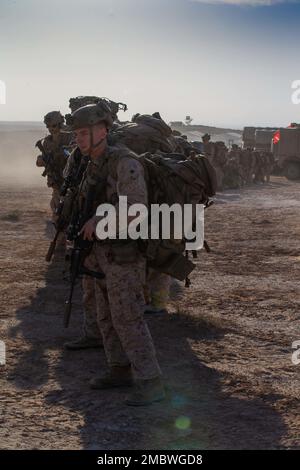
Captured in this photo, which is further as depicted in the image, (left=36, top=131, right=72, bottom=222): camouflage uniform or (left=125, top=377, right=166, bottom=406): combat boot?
(left=36, top=131, right=72, bottom=222): camouflage uniform

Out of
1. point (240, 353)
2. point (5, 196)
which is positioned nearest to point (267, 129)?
point (5, 196)

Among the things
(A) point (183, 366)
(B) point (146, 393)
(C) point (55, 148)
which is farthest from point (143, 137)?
(C) point (55, 148)

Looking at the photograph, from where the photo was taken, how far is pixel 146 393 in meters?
4.43

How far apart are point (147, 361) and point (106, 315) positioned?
0.45 meters

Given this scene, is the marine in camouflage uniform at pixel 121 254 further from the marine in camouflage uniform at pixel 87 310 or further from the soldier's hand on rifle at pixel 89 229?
the marine in camouflage uniform at pixel 87 310

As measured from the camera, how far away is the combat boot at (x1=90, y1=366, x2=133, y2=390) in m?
4.75

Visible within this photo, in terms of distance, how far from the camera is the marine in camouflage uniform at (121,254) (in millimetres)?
4262

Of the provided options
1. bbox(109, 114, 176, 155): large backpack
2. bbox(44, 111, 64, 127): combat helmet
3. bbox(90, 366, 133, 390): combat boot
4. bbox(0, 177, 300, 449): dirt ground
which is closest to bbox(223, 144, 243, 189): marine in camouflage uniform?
bbox(0, 177, 300, 449): dirt ground

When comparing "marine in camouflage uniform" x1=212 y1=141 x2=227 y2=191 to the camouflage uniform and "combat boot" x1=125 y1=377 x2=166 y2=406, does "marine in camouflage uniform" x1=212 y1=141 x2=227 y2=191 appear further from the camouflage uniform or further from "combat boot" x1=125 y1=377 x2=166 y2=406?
"combat boot" x1=125 y1=377 x2=166 y2=406

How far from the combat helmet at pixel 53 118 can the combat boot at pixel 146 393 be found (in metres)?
5.70

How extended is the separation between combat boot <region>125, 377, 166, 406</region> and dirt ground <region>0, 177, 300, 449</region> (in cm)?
5

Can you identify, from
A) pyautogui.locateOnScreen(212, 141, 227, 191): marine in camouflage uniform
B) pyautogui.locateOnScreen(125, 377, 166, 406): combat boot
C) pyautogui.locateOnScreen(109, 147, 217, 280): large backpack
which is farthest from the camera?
pyautogui.locateOnScreen(212, 141, 227, 191): marine in camouflage uniform

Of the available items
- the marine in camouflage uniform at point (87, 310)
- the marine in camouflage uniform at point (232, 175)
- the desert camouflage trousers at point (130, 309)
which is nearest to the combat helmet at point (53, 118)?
the marine in camouflage uniform at point (87, 310)
